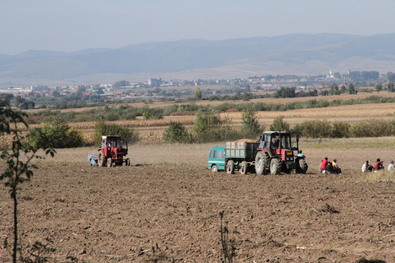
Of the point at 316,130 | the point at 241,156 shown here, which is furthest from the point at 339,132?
the point at 241,156

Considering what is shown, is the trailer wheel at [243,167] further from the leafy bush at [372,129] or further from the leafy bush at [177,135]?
the leafy bush at [372,129]

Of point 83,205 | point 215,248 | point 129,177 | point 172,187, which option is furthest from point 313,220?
point 129,177

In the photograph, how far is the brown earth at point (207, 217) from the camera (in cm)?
1491

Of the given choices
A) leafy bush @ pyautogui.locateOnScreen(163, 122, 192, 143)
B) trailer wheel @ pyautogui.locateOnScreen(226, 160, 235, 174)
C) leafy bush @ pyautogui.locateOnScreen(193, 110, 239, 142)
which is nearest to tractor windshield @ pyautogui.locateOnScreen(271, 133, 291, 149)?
trailer wheel @ pyautogui.locateOnScreen(226, 160, 235, 174)

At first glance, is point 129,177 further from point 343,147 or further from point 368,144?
point 368,144

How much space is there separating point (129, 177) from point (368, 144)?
82.7ft

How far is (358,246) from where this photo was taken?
48.8 feet

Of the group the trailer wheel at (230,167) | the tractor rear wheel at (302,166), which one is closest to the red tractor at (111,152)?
the trailer wheel at (230,167)

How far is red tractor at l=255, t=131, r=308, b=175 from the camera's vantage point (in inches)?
1214

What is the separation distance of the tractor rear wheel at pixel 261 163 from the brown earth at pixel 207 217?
673 millimetres

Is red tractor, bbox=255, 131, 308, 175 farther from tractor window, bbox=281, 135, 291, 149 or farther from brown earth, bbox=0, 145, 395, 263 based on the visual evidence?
brown earth, bbox=0, 145, 395, 263

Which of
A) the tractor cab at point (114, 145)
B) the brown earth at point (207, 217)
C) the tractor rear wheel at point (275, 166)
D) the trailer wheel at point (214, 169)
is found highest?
the tractor cab at point (114, 145)

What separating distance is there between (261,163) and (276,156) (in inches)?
27.8

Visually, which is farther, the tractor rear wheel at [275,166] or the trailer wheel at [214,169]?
the trailer wheel at [214,169]
